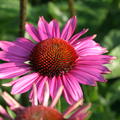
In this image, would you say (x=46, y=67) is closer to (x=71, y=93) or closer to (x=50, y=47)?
(x=50, y=47)

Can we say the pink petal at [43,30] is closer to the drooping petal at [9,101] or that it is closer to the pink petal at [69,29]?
the pink petal at [69,29]

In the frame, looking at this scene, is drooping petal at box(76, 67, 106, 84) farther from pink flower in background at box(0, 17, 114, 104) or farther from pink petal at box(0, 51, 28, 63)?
pink petal at box(0, 51, 28, 63)

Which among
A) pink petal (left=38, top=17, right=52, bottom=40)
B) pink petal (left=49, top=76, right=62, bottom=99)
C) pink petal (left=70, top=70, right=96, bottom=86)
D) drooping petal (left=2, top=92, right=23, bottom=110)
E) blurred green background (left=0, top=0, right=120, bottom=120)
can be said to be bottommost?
drooping petal (left=2, top=92, right=23, bottom=110)

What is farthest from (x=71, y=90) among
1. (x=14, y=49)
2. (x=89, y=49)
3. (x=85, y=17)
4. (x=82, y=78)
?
(x=85, y=17)

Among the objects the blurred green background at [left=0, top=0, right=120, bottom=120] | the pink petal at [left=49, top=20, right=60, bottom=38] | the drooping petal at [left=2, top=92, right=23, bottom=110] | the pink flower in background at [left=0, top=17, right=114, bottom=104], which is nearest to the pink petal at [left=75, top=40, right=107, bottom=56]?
the pink flower in background at [left=0, top=17, right=114, bottom=104]

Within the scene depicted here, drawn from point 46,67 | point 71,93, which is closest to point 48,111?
point 71,93

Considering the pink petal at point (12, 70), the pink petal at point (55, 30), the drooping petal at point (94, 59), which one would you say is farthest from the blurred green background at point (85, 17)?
the pink petal at point (12, 70)

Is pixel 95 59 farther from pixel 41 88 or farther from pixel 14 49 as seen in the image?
pixel 14 49
